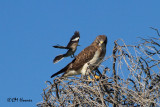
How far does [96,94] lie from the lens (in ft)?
14.7

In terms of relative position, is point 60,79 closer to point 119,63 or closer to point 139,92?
point 119,63

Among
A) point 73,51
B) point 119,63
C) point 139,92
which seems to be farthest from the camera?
point 73,51

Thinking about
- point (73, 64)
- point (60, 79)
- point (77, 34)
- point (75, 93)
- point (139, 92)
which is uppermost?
point (77, 34)

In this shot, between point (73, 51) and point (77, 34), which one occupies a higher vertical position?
point (77, 34)

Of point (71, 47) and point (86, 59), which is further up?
point (71, 47)

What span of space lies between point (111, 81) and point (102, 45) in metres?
3.17

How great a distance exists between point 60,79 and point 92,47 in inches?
121

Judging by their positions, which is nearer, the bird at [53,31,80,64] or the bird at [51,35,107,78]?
the bird at [53,31,80,64]

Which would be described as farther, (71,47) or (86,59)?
(86,59)

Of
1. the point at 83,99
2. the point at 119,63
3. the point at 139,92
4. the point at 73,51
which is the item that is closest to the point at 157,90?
the point at 139,92

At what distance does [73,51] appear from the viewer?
746 cm

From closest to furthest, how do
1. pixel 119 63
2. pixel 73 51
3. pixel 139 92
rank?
pixel 139 92 < pixel 119 63 < pixel 73 51

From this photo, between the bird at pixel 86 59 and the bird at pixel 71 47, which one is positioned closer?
the bird at pixel 71 47

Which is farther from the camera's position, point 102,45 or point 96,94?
point 102,45
